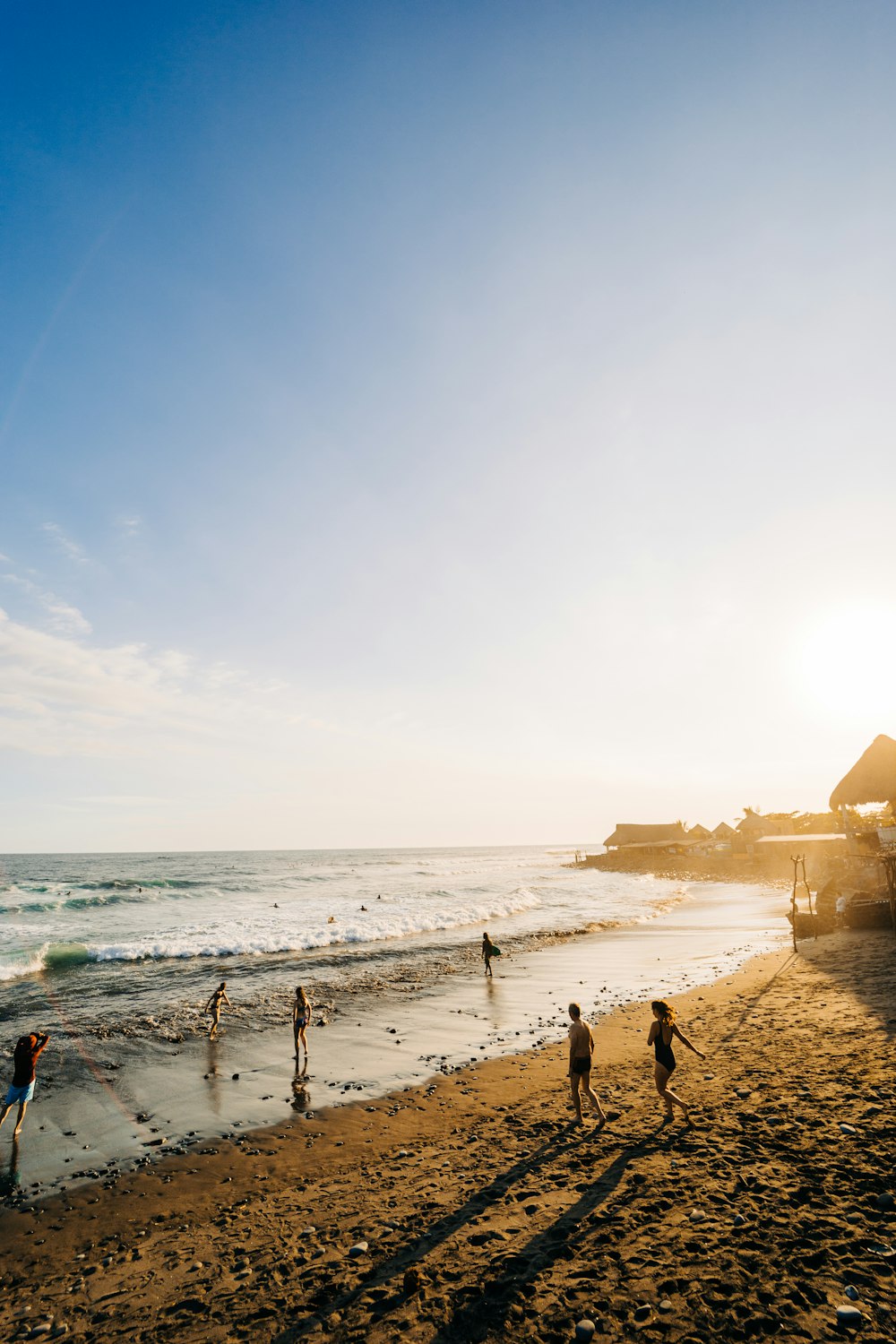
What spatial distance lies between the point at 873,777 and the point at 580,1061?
33187mm

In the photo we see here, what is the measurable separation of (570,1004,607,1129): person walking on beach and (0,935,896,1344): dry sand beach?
0.31 metres

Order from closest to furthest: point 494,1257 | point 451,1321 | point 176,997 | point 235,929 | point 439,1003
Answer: point 451,1321 < point 494,1257 < point 439,1003 < point 176,997 < point 235,929

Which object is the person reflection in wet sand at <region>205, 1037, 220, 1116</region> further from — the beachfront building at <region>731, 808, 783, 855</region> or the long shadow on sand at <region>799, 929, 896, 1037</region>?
the beachfront building at <region>731, 808, 783, 855</region>

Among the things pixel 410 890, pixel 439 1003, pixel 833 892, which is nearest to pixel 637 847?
pixel 410 890

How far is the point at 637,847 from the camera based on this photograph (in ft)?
324

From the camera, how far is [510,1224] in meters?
7.83

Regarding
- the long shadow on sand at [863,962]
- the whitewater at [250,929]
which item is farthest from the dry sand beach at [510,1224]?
the whitewater at [250,929]

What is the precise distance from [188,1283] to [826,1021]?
14.9 m

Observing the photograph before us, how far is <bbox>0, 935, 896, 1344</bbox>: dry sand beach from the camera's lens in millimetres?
6207

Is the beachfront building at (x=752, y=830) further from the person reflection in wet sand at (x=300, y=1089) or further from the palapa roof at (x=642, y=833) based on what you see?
the person reflection in wet sand at (x=300, y=1089)

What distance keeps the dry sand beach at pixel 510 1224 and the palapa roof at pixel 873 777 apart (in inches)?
1049

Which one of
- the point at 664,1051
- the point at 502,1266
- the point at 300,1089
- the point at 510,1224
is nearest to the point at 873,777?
the point at 664,1051

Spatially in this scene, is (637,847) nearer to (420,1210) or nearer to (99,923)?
(99,923)

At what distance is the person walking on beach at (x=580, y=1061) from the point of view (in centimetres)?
1071
